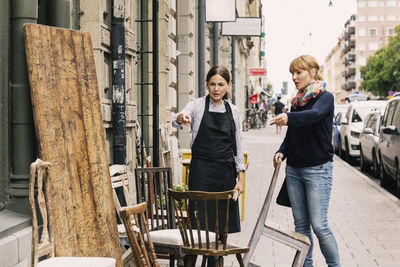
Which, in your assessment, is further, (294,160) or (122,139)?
(122,139)

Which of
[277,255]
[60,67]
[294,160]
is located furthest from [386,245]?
[60,67]

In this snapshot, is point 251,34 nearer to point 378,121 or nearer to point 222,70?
point 378,121

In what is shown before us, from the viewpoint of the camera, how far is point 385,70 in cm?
9250

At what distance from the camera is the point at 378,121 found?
1669 cm

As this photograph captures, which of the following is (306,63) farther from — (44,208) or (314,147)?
(44,208)

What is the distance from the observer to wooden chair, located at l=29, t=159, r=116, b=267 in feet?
12.7

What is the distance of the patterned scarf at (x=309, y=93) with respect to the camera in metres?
5.39

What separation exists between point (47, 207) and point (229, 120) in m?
1.78

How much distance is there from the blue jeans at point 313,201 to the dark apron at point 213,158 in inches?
22.6

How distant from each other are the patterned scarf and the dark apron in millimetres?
592

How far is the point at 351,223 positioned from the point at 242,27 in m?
7.36

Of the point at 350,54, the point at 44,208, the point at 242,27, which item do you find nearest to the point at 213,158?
the point at 44,208

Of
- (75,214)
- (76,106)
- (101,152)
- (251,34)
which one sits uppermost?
(251,34)

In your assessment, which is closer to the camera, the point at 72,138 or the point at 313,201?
the point at 72,138
